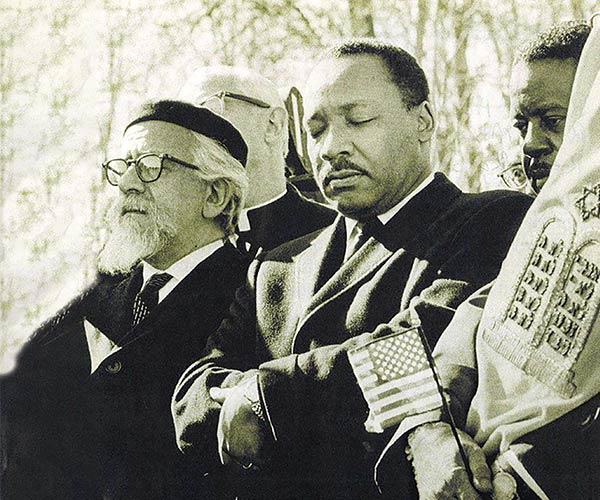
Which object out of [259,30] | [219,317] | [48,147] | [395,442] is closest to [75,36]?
[48,147]

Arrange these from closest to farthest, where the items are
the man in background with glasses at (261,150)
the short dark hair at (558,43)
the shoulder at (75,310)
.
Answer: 1. the short dark hair at (558,43)
2. the man in background with glasses at (261,150)
3. the shoulder at (75,310)

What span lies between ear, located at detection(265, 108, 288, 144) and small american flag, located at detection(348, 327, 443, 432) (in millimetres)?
1363

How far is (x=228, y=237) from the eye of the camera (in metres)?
4.84

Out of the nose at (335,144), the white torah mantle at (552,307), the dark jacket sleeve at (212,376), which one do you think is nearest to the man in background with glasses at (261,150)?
the dark jacket sleeve at (212,376)

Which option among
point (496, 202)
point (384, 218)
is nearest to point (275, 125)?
point (384, 218)

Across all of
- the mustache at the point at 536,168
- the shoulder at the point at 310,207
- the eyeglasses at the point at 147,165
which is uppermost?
the eyeglasses at the point at 147,165

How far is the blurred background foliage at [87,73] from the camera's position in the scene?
4844 millimetres

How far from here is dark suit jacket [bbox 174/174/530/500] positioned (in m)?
3.96

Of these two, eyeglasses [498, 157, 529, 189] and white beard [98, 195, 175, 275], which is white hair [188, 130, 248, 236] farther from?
eyeglasses [498, 157, 529, 189]

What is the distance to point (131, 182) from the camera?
4.91 meters

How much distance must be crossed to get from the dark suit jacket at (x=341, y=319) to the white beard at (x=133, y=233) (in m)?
0.73

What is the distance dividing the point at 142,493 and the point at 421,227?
5.34 ft

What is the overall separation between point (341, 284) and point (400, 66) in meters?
0.89

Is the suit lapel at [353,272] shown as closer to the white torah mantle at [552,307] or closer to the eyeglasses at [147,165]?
the white torah mantle at [552,307]
